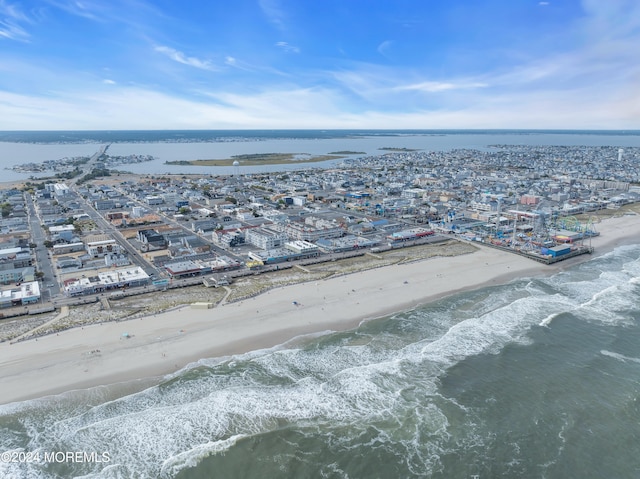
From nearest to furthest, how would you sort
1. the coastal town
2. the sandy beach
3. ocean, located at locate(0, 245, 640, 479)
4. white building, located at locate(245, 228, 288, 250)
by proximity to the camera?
ocean, located at locate(0, 245, 640, 479) < the sandy beach < the coastal town < white building, located at locate(245, 228, 288, 250)

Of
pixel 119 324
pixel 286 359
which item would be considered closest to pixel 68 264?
pixel 119 324

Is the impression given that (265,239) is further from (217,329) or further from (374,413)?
(374,413)

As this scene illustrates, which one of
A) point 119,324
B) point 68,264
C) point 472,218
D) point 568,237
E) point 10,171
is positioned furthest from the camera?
point 10,171

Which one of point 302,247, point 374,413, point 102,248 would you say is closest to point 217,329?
point 374,413

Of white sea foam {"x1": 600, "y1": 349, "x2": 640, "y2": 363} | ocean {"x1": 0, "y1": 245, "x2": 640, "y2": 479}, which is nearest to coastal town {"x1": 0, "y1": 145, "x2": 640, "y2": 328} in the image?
ocean {"x1": 0, "y1": 245, "x2": 640, "y2": 479}

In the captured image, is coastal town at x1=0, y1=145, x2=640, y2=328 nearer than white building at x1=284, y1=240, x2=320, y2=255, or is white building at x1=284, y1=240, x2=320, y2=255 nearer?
coastal town at x1=0, y1=145, x2=640, y2=328

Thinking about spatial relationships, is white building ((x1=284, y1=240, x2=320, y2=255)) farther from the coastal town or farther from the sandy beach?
the sandy beach

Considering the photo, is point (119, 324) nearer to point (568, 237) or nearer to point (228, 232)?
point (228, 232)
